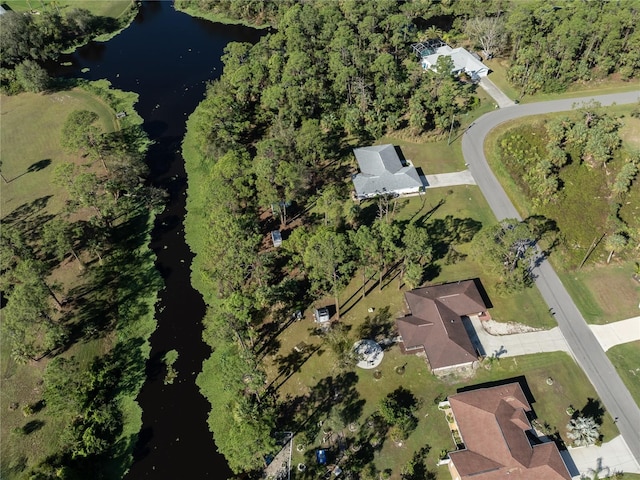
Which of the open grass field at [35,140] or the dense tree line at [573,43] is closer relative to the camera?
the open grass field at [35,140]

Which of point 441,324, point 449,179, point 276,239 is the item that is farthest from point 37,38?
point 441,324

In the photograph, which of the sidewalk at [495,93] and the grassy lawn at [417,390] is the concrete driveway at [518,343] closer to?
the grassy lawn at [417,390]

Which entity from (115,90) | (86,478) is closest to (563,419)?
(86,478)

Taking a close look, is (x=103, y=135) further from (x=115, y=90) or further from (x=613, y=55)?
(x=613, y=55)

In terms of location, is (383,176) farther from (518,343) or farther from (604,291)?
(604,291)

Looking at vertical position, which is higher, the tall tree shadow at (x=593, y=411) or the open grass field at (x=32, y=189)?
the open grass field at (x=32, y=189)

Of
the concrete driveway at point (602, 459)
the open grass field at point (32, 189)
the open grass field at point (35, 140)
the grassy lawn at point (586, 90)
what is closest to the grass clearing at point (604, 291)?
the concrete driveway at point (602, 459)
